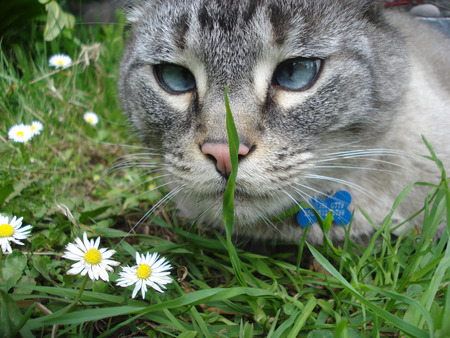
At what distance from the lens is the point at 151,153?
2.00 m

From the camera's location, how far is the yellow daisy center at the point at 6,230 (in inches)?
61.7

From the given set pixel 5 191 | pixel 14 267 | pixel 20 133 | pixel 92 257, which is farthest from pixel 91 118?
pixel 92 257

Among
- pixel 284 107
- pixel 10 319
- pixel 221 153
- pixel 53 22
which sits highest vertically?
pixel 53 22

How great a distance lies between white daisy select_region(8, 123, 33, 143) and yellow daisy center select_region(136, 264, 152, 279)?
1346mm

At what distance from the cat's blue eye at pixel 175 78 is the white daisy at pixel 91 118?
1.26 metres

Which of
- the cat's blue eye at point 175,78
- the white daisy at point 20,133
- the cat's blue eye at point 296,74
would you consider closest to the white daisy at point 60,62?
the white daisy at point 20,133

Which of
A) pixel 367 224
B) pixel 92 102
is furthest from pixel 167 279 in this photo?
pixel 92 102

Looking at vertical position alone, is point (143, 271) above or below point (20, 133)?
below

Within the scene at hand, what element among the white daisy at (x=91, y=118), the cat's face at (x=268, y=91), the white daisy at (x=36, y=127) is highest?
the white daisy at (x=91, y=118)

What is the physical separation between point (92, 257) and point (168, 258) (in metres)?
0.48

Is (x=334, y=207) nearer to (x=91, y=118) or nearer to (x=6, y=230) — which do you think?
(x=6, y=230)

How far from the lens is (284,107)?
1602 millimetres

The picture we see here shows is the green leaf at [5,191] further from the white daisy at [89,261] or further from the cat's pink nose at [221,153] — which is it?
the cat's pink nose at [221,153]

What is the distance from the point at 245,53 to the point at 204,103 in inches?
10.2
